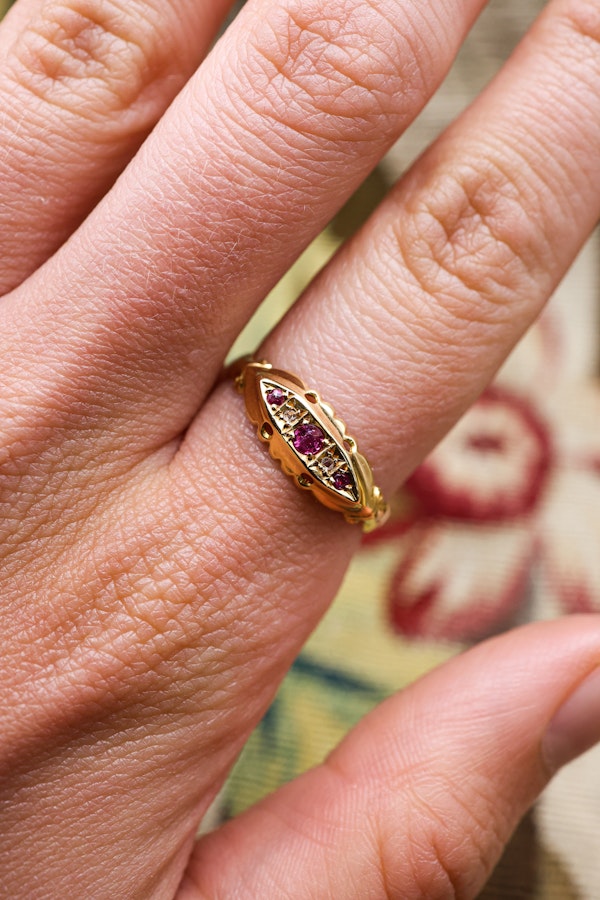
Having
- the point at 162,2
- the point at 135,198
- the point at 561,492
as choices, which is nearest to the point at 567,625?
the point at 561,492

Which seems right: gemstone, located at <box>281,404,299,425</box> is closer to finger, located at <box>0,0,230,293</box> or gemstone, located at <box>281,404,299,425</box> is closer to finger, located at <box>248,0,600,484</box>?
finger, located at <box>248,0,600,484</box>

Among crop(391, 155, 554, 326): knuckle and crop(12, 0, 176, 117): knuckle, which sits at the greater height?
crop(391, 155, 554, 326): knuckle

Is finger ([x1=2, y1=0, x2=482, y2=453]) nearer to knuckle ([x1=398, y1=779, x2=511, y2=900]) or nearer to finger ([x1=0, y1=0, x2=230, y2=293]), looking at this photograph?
finger ([x1=0, y1=0, x2=230, y2=293])

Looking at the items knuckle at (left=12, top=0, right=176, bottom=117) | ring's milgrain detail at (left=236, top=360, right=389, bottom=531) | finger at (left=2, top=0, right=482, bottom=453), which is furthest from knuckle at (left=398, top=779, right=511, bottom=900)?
knuckle at (left=12, top=0, right=176, bottom=117)

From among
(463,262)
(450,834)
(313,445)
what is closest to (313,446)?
(313,445)

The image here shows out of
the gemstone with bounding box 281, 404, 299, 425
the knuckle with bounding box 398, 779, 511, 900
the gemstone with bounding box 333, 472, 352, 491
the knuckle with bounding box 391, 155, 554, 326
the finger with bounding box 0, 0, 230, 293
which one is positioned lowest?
the knuckle with bounding box 398, 779, 511, 900

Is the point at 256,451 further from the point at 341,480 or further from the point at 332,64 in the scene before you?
the point at 332,64

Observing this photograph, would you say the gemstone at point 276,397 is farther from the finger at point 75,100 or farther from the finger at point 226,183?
the finger at point 75,100
